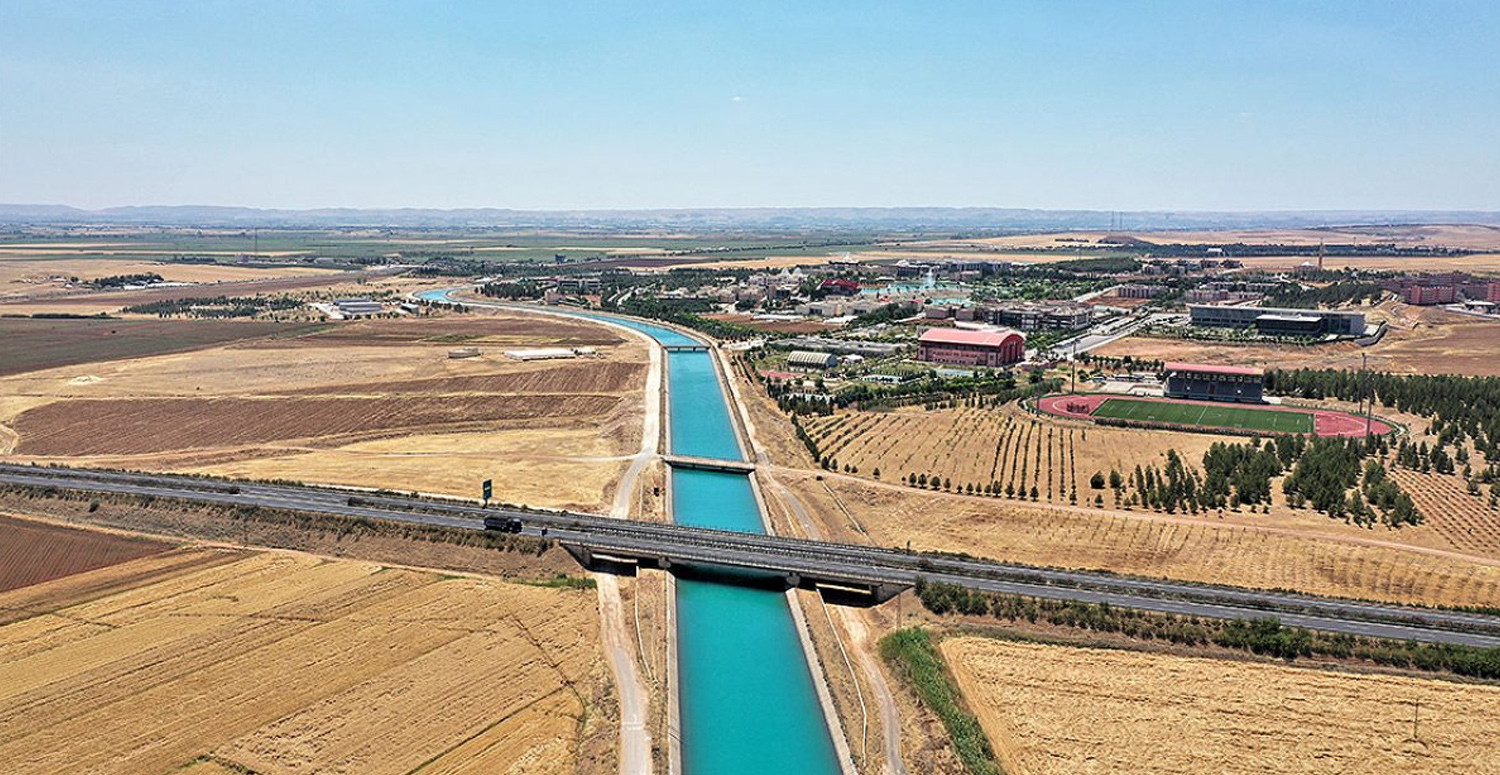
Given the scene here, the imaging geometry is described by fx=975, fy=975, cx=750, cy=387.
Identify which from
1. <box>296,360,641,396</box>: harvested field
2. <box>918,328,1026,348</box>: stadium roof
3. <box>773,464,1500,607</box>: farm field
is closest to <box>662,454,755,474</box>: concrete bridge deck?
<box>773,464,1500,607</box>: farm field

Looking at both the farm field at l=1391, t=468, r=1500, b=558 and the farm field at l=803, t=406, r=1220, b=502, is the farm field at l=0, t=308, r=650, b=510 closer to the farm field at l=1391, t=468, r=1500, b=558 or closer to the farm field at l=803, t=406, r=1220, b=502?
the farm field at l=803, t=406, r=1220, b=502

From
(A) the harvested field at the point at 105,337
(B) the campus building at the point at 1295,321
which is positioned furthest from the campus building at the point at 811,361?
(A) the harvested field at the point at 105,337

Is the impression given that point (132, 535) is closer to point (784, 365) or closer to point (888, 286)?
point (784, 365)

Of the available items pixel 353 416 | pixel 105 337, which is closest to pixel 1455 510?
pixel 353 416

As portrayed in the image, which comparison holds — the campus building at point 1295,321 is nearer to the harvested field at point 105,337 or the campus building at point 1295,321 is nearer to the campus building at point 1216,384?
the campus building at point 1216,384

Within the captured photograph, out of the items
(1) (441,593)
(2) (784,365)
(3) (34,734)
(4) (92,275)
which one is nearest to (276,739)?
(3) (34,734)
